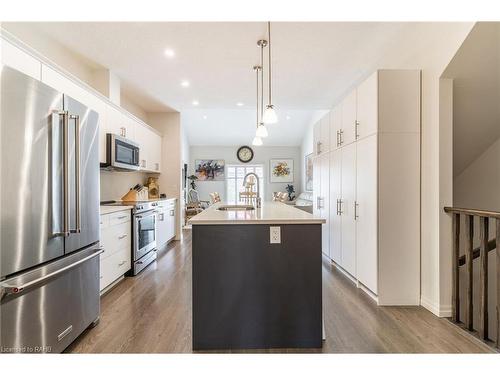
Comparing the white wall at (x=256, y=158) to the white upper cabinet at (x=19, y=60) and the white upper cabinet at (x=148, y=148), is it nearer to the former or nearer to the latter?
the white upper cabinet at (x=148, y=148)

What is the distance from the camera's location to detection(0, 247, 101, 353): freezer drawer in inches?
56.7

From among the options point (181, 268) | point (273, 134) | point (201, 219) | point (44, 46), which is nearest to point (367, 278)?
point (201, 219)

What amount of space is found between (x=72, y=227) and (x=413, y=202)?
2971 mm

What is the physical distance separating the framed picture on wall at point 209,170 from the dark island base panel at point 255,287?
25.5 ft

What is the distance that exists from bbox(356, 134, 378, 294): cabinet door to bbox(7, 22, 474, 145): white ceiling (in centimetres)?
114

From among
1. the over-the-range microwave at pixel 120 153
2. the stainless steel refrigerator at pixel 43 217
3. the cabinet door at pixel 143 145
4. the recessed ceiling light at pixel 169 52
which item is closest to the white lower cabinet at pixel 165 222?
the cabinet door at pixel 143 145

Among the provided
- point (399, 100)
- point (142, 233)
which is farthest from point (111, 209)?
point (399, 100)

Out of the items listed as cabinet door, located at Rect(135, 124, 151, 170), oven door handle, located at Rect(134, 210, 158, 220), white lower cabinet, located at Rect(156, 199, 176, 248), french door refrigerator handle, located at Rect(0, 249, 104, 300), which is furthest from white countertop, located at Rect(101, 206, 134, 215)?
cabinet door, located at Rect(135, 124, 151, 170)

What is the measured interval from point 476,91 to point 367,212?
A: 1.49m

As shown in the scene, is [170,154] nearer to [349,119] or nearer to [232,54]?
[232,54]

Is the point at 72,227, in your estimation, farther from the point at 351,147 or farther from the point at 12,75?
the point at 351,147

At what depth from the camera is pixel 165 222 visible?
512cm

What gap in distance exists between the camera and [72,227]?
6.19ft
